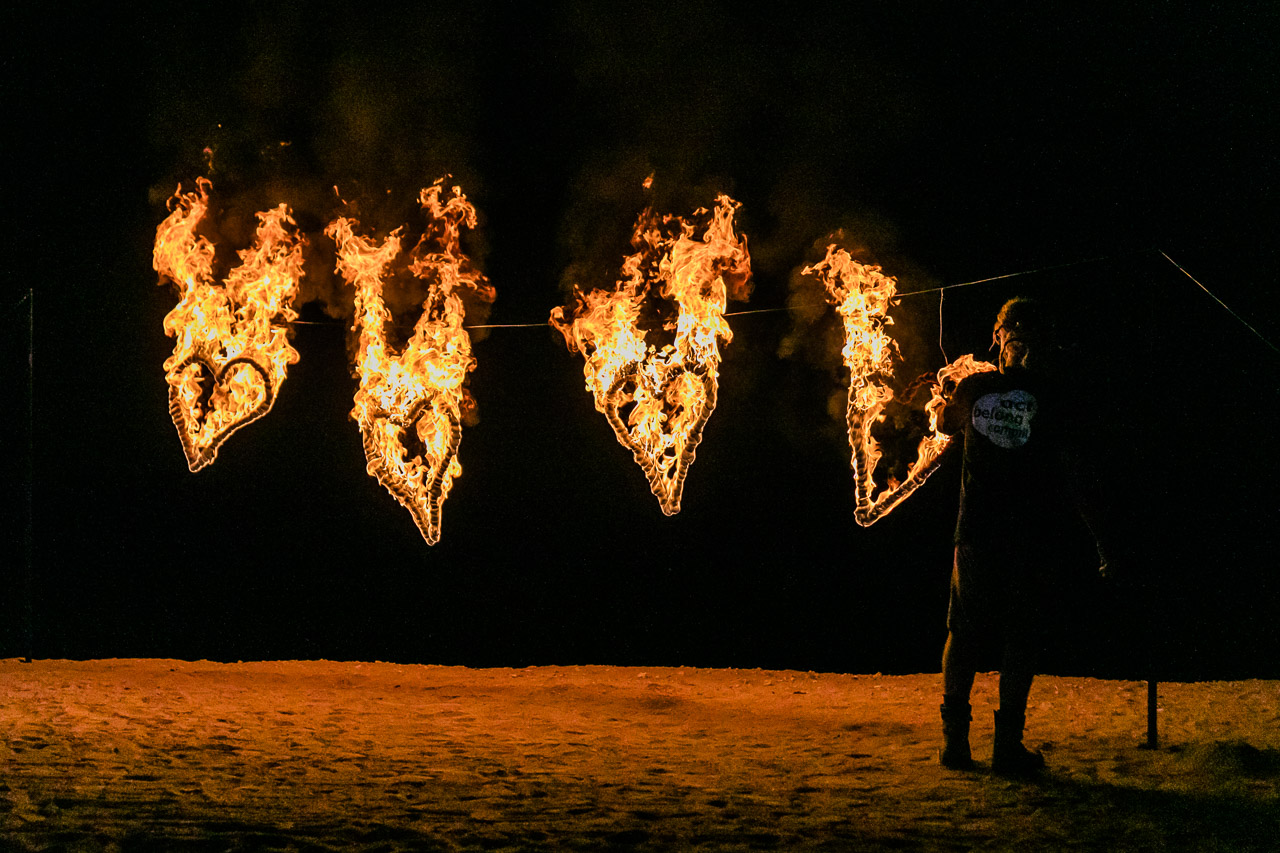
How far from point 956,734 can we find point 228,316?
6.90 m

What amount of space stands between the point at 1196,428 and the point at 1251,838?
14.5ft

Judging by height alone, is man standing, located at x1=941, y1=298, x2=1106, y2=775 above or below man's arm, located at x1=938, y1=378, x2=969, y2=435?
below

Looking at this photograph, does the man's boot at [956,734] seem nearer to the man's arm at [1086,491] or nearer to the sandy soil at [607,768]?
the sandy soil at [607,768]

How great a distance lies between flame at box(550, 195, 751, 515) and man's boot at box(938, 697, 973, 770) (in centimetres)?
401

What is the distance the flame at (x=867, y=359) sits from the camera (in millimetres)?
7543

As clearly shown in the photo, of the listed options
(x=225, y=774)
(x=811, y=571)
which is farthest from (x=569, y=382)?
(x=225, y=774)

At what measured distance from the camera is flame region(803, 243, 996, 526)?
7543 millimetres

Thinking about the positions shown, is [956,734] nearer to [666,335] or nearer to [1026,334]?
[1026,334]

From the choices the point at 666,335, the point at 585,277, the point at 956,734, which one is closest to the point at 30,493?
the point at 585,277

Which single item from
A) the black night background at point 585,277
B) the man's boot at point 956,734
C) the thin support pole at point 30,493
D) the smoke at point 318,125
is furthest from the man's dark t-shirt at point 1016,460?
the thin support pole at point 30,493

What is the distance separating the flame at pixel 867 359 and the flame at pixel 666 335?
32.9 inches

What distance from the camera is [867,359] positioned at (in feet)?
A: 24.9

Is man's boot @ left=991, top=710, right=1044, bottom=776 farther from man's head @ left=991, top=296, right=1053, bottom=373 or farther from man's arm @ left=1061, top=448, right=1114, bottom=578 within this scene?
man's head @ left=991, top=296, right=1053, bottom=373

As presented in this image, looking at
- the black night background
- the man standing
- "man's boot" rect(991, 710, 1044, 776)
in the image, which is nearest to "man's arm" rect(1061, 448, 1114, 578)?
the man standing
